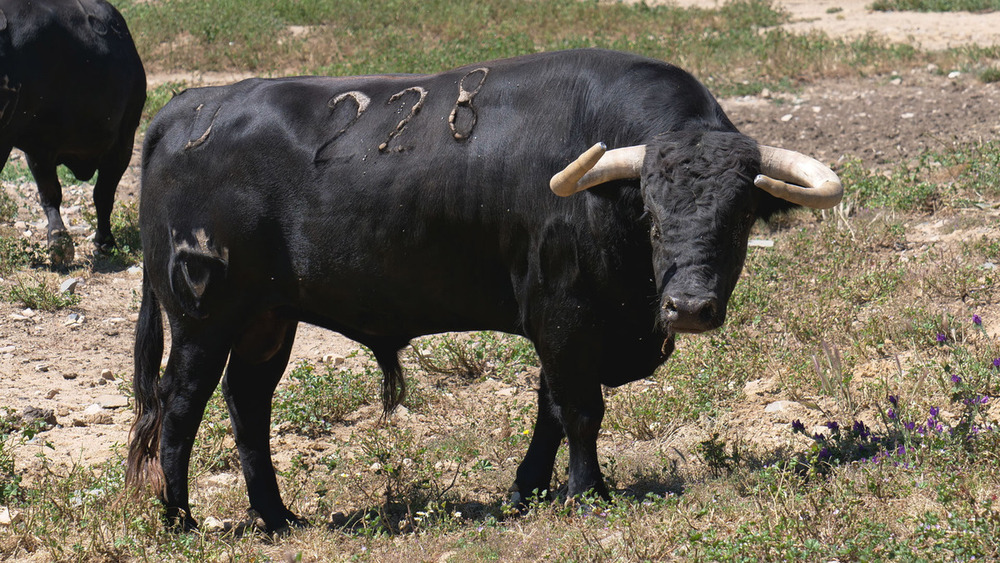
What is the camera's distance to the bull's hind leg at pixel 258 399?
5.13m

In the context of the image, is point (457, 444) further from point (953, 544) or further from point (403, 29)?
point (403, 29)

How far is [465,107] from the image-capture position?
4.58m

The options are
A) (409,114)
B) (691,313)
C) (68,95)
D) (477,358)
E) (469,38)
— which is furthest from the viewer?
(469,38)

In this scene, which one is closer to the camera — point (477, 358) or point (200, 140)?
point (200, 140)

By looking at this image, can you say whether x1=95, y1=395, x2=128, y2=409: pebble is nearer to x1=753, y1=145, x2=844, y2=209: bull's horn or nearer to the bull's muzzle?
the bull's muzzle

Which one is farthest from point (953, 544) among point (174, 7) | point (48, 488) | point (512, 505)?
point (174, 7)

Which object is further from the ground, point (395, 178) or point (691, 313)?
point (395, 178)

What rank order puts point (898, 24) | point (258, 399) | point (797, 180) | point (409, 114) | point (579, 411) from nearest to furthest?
point (797, 180) → point (579, 411) → point (409, 114) → point (258, 399) → point (898, 24)

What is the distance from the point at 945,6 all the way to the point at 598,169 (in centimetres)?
1427

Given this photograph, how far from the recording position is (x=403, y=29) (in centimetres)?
1585

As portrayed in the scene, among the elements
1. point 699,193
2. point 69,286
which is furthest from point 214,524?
point 69,286

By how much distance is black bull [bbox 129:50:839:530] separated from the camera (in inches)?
159

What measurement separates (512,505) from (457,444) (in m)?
1.14

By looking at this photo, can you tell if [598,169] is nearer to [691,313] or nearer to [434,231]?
[691,313]
